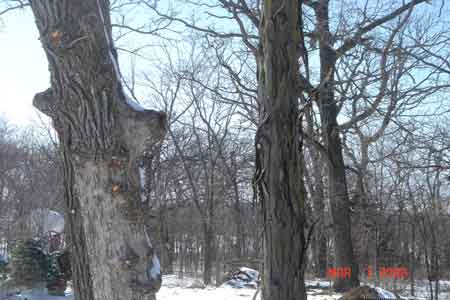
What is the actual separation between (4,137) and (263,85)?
33.0 meters

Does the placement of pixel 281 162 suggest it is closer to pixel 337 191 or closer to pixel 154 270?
pixel 154 270

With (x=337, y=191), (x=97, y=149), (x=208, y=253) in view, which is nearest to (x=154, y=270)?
(x=97, y=149)

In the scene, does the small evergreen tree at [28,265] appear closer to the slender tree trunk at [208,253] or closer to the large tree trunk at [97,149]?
the large tree trunk at [97,149]

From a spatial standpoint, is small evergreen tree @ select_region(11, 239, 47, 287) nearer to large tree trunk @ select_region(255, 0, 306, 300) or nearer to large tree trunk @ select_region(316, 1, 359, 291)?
large tree trunk @ select_region(316, 1, 359, 291)

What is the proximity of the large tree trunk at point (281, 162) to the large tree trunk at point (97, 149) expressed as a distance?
3.83ft

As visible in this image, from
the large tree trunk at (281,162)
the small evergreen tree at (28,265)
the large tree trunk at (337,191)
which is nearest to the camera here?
the large tree trunk at (281,162)

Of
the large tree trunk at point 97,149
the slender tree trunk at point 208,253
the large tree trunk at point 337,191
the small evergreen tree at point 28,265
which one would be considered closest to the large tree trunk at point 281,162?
the large tree trunk at point 97,149

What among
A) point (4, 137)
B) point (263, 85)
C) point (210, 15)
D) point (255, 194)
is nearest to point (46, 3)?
point (263, 85)

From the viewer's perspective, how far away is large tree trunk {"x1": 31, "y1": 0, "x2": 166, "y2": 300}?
7.94ft

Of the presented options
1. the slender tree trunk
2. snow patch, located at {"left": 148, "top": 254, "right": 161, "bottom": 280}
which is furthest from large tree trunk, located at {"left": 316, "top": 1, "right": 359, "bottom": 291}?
the slender tree trunk

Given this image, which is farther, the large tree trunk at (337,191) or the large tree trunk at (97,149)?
the large tree trunk at (337,191)

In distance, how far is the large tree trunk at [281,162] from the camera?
11.5 feet

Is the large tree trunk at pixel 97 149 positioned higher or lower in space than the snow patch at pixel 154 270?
higher

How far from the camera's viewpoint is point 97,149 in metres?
2.46
